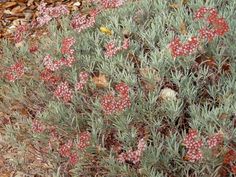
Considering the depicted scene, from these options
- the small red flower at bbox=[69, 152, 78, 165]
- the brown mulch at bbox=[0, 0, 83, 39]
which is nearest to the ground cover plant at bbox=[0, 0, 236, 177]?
the small red flower at bbox=[69, 152, 78, 165]

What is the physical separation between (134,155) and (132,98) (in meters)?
0.44

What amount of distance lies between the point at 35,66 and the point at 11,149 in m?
0.70

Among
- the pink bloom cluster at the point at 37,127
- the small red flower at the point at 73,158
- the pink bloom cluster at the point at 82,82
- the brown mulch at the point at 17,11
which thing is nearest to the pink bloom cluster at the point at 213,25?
the pink bloom cluster at the point at 82,82

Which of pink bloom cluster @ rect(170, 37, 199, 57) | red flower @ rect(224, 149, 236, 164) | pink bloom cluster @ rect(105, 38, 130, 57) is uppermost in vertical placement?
pink bloom cluster @ rect(170, 37, 199, 57)

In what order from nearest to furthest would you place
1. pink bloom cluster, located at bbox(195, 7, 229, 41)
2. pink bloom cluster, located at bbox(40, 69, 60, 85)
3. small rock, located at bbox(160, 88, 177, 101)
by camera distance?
1. pink bloom cluster, located at bbox(195, 7, 229, 41)
2. small rock, located at bbox(160, 88, 177, 101)
3. pink bloom cluster, located at bbox(40, 69, 60, 85)

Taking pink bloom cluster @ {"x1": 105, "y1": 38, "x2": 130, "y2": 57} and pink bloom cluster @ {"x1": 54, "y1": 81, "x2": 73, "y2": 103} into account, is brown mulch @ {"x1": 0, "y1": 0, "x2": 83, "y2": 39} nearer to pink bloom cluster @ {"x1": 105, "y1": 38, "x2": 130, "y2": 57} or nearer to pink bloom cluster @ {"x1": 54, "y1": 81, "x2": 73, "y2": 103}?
pink bloom cluster @ {"x1": 105, "y1": 38, "x2": 130, "y2": 57}

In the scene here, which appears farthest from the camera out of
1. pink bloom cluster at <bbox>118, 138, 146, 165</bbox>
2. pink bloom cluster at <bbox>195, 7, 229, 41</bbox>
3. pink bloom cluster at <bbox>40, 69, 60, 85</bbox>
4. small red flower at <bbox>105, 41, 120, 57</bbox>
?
pink bloom cluster at <bbox>40, 69, 60, 85</bbox>

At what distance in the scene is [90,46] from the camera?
3.60 meters

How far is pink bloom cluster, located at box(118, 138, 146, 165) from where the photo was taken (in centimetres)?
264

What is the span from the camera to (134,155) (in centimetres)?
267

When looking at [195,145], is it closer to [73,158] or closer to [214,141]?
[214,141]

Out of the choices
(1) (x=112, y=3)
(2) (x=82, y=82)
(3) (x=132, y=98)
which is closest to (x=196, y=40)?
(3) (x=132, y=98)

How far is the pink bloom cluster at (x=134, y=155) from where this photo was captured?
264cm

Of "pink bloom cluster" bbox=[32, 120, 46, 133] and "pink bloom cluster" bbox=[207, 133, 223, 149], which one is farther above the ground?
"pink bloom cluster" bbox=[207, 133, 223, 149]
